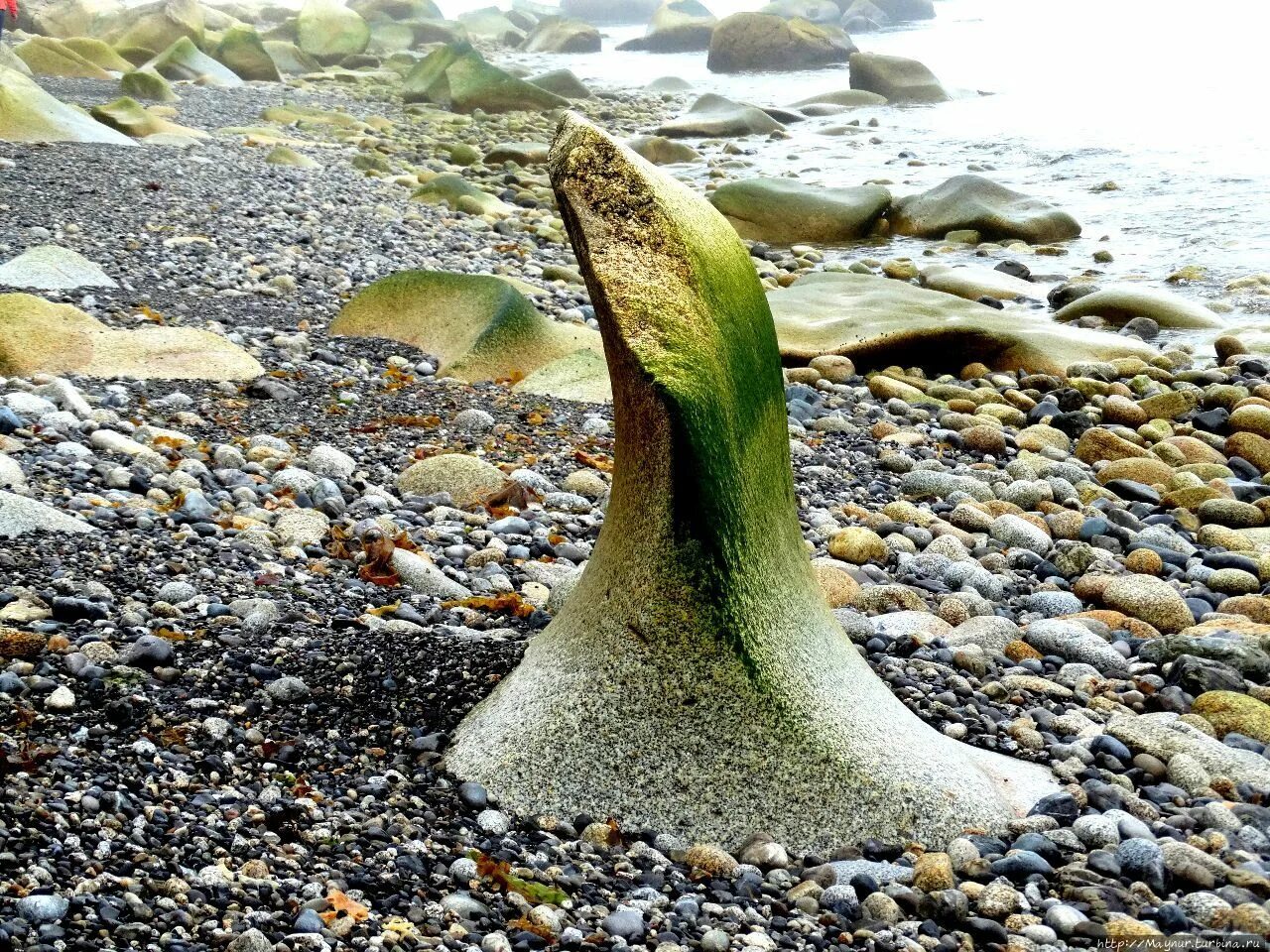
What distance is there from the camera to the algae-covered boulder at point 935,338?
25.6 ft

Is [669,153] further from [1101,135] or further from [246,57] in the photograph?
[246,57]

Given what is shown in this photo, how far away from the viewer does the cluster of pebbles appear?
96.8 inches

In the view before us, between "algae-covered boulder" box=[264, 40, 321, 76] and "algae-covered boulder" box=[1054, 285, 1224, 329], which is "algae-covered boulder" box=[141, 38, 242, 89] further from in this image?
"algae-covered boulder" box=[1054, 285, 1224, 329]

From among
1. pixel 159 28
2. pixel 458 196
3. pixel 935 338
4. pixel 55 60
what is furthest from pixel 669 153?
pixel 159 28

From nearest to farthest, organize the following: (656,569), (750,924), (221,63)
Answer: (750,924) < (656,569) < (221,63)

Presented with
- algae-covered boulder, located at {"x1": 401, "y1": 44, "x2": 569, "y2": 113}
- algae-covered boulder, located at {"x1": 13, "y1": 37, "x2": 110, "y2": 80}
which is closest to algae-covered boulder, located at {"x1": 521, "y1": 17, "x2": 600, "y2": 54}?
algae-covered boulder, located at {"x1": 401, "y1": 44, "x2": 569, "y2": 113}

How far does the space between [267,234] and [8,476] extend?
525 centimetres

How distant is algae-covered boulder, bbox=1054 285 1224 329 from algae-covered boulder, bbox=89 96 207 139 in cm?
958

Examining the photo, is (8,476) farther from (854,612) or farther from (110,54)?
(110,54)

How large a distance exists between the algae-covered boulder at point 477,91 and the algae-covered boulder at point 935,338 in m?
14.5

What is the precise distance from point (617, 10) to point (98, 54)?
159 feet

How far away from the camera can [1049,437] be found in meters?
6.57

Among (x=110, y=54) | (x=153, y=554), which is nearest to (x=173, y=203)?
(x=153, y=554)

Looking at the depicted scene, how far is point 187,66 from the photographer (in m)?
22.2
